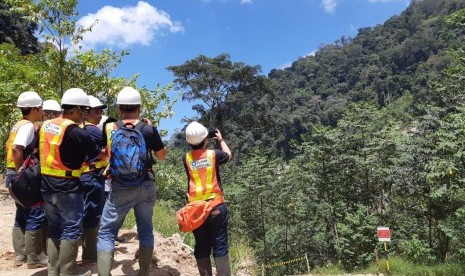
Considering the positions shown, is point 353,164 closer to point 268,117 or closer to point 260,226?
point 260,226

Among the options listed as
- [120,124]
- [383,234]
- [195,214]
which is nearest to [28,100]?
[120,124]

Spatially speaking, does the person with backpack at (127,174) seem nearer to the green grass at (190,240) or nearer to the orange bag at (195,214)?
the orange bag at (195,214)

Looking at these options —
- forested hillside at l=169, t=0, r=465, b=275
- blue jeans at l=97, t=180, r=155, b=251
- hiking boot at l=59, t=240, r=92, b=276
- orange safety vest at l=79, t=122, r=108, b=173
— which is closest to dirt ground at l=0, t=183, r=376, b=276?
hiking boot at l=59, t=240, r=92, b=276

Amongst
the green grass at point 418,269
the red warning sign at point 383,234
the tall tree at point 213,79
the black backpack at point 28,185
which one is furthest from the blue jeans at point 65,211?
the tall tree at point 213,79

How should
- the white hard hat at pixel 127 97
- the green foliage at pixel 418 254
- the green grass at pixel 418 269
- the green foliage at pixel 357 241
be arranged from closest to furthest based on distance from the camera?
the white hard hat at pixel 127 97 → the green grass at pixel 418 269 → the green foliage at pixel 418 254 → the green foliage at pixel 357 241

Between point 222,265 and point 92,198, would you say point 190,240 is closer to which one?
point 92,198

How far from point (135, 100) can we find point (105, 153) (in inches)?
24.9

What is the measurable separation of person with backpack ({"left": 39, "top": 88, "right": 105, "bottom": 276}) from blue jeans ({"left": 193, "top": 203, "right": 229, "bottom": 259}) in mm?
990

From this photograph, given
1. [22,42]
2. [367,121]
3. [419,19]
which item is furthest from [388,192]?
[419,19]

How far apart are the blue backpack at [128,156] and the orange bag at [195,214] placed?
49 cm

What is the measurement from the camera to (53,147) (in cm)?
322

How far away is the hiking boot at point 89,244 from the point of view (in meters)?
3.94

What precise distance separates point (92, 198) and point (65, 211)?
0.68 meters

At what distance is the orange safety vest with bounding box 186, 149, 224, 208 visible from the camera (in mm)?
3453
